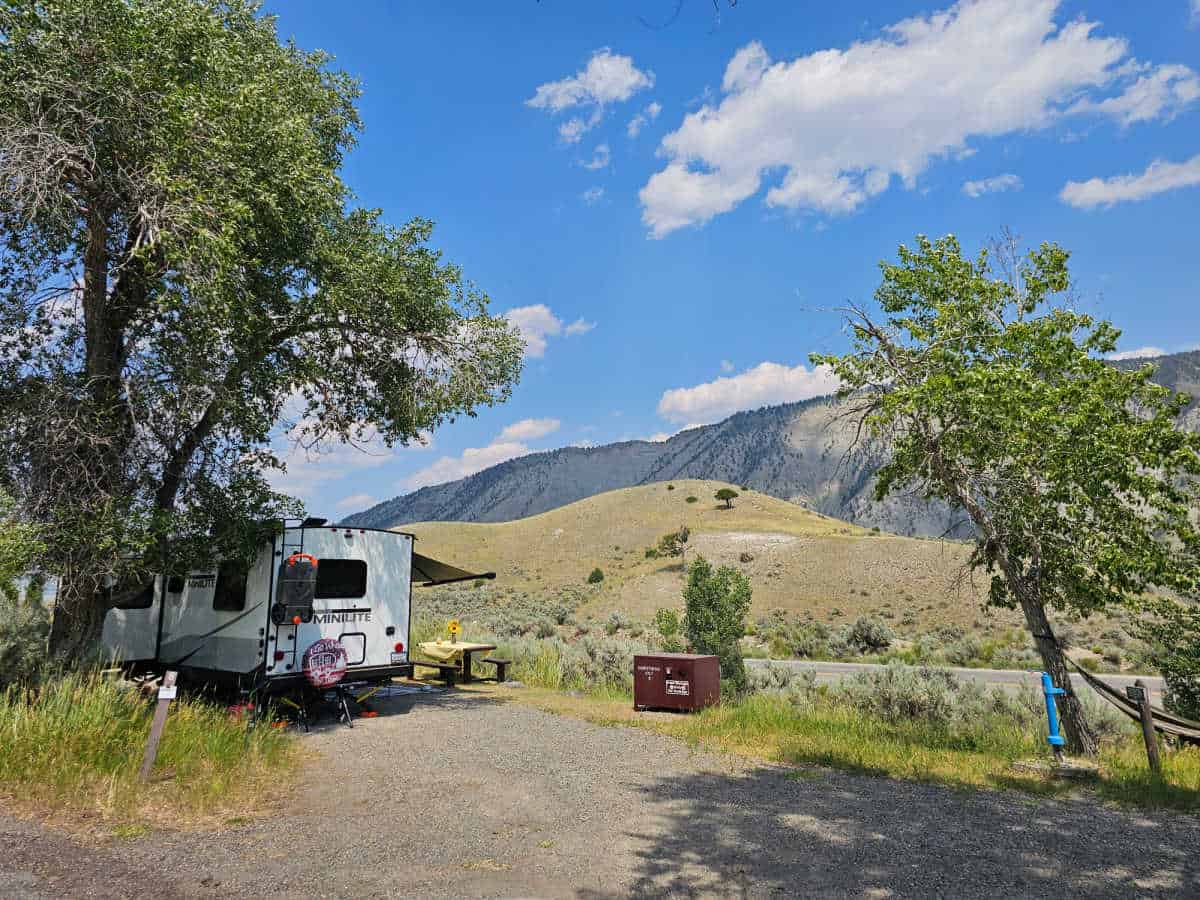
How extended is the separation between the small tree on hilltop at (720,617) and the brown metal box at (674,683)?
195 cm

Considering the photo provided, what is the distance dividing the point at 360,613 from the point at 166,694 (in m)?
4.65

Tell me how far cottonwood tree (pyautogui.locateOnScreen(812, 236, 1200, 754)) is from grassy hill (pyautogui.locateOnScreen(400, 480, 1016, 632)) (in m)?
2.66

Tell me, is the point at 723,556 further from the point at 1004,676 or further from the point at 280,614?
the point at 280,614

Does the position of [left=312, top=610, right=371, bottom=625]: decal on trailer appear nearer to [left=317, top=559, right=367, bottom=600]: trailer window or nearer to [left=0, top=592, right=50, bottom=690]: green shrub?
[left=317, top=559, right=367, bottom=600]: trailer window

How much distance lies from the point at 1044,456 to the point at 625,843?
6791 millimetres

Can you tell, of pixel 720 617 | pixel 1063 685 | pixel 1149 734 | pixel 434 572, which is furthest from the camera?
pixel 720 617

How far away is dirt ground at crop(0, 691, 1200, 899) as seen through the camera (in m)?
4.86

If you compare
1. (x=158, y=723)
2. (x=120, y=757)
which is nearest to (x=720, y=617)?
(x=158, y=723)

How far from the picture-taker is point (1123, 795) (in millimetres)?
7250

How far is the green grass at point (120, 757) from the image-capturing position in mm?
6348

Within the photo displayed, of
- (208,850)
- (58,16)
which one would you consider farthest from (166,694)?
(58,16)

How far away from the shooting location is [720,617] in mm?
15086

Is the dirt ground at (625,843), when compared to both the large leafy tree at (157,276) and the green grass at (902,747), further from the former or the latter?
the large leafy tree at (157,276)

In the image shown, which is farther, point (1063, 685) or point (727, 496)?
point (727, 496)
